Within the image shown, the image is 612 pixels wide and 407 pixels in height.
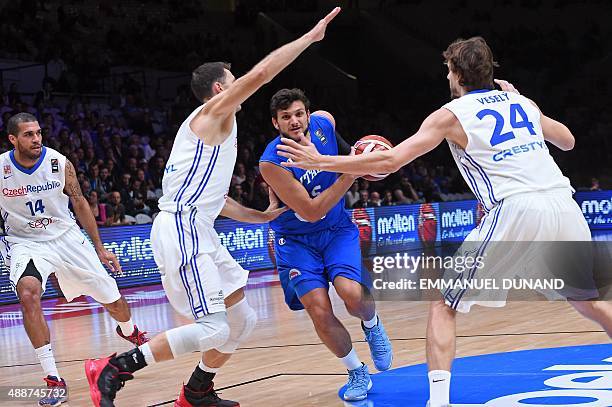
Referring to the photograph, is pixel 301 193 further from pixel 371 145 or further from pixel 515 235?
pixel 515 235

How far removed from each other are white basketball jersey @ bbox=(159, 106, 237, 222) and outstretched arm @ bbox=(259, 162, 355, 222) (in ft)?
1.72

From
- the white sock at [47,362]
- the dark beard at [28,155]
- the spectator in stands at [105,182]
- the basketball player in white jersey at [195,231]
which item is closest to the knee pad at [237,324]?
the basketball player in white jersey at [195,231]

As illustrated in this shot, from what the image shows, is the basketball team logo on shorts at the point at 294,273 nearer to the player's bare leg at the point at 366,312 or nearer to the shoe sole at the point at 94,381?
the player's bare leg at the point at 366,312

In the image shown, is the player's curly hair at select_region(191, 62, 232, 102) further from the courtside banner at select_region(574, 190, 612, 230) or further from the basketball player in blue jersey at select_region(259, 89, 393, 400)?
the courtside banner at select_region(574, 190, 612, 230)

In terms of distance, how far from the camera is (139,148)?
1623 cm

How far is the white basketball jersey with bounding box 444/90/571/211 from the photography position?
179 inches

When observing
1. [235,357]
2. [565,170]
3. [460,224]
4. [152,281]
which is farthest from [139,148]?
[565,170]

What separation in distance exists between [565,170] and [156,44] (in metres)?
11.7

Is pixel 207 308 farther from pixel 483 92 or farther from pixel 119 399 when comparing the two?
pixel 483 92

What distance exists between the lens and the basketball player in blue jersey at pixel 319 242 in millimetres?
5672

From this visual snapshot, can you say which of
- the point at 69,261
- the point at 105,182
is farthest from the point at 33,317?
the point at 105,182

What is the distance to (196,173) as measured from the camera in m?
5.13

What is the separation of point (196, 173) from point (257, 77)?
70 centimetres

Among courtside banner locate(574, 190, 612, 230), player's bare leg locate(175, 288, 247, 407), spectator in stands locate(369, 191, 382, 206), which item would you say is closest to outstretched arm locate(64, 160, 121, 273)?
player's bare leg locate(175, 288, 247, 407)
